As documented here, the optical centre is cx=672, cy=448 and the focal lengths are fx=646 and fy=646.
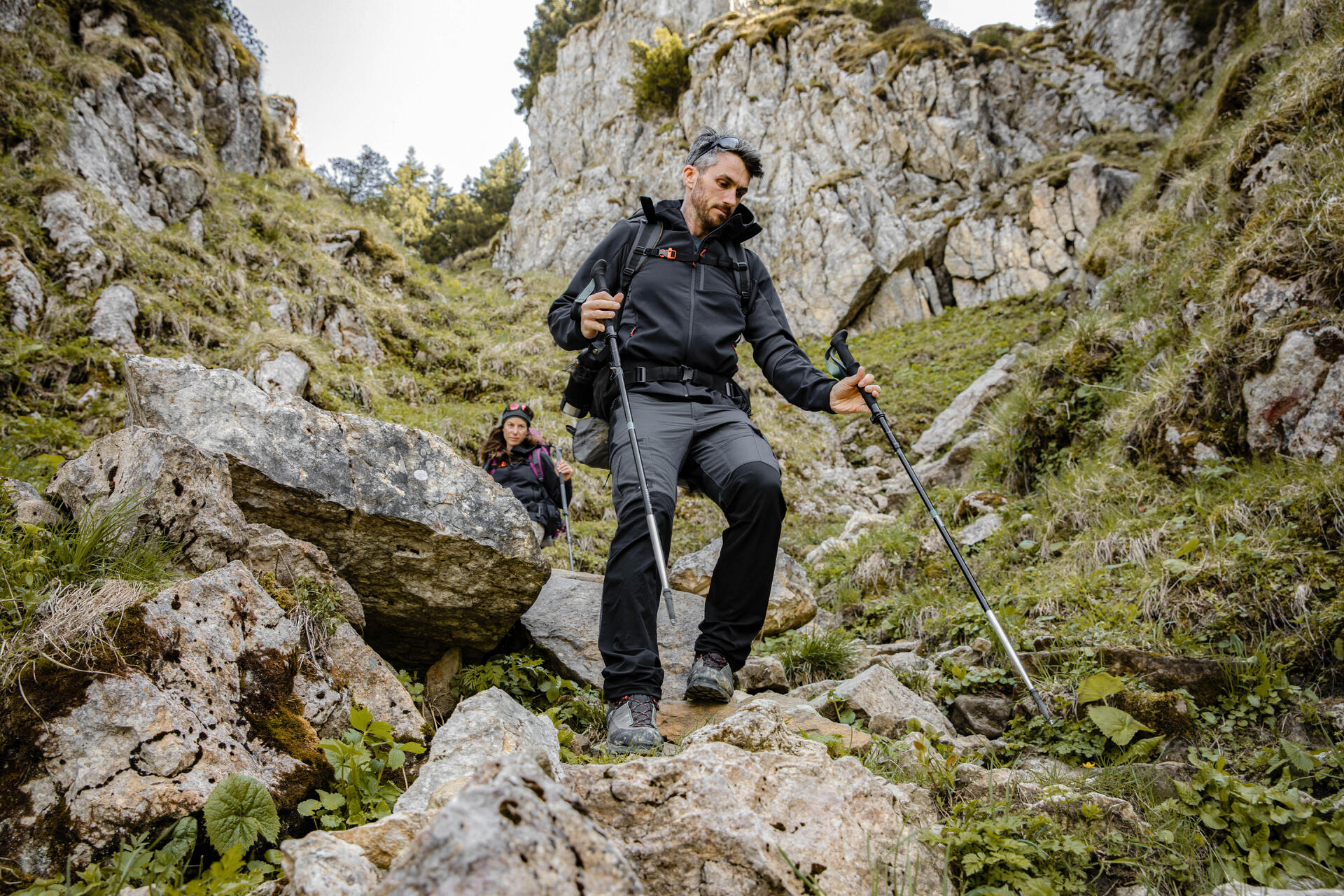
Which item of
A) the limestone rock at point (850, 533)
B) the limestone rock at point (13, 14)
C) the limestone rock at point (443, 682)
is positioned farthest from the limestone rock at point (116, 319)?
the limestone rock at point (850, 533)

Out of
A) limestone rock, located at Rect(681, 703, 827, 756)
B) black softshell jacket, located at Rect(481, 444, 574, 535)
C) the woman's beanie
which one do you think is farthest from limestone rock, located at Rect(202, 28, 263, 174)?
limestone rock, located at Rect(681, 703, 827, 756)

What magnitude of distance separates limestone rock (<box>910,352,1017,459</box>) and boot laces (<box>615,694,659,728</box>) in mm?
8714

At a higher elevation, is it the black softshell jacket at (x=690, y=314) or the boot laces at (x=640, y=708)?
the black softshell jacket at (x=690, y=314)

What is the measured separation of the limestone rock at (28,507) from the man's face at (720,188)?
11.8ft

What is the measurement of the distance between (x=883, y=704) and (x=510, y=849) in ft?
8.56

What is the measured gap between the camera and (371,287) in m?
15.6

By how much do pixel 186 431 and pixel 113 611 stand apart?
1.26 metres

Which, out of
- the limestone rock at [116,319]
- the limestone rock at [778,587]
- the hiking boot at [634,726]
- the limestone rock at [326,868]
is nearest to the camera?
the limestone rock at [326,868]

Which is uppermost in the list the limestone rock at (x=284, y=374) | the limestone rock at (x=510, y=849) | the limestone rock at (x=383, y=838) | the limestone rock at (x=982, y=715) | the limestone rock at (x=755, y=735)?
the limestone rock at (x=284, y=374)

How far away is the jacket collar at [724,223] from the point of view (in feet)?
13.3

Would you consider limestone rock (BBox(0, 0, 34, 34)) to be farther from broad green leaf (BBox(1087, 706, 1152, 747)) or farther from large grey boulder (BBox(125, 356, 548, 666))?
broad green leaf (BBox(1087, 706, 1152, 747))

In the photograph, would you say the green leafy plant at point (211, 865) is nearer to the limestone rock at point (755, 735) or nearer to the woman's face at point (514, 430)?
the limestone rock at point (755, 735)

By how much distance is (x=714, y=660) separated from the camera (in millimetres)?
3389

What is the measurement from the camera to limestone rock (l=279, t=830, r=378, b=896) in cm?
133
